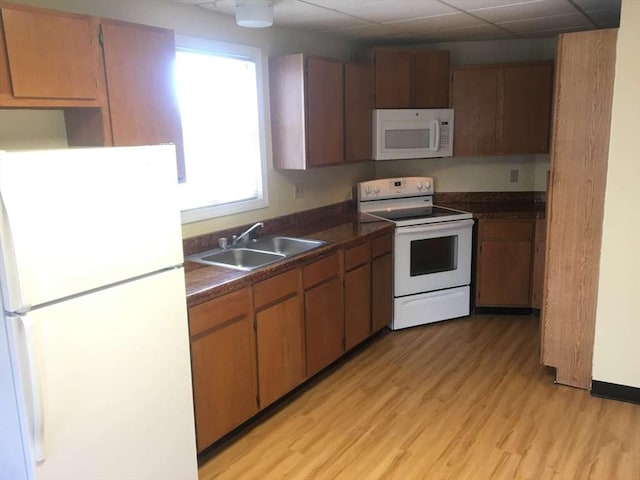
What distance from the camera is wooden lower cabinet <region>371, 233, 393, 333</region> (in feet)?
12.8

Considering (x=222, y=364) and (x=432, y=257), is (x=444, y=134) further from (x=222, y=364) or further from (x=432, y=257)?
(x=222, y=364)

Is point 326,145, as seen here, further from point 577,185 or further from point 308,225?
point 577,185

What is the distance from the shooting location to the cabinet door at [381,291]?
3920 millimetres

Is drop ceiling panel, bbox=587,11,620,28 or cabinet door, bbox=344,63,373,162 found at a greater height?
drop ceiling panel, bbox=587,11,620,28

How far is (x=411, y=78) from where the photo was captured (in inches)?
172

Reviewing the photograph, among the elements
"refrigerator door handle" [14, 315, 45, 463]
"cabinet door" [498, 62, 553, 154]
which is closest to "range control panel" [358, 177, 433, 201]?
"cabinet door" [498, 62, 553, 154]

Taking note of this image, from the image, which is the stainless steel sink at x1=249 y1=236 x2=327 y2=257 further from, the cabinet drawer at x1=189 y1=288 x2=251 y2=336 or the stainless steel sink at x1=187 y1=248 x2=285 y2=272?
the cabinet drawer at x1=189 y1=288 x2=251 y2=336

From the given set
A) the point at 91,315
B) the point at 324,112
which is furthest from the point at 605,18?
the point at 91,315

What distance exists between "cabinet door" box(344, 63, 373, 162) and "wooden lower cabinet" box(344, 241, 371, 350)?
84cm

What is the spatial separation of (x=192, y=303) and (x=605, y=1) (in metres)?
2.95

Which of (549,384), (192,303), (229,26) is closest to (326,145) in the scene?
(229,26)

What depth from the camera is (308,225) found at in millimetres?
4105

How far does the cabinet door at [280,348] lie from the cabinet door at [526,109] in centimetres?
253

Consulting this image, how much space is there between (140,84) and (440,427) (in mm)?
2342
